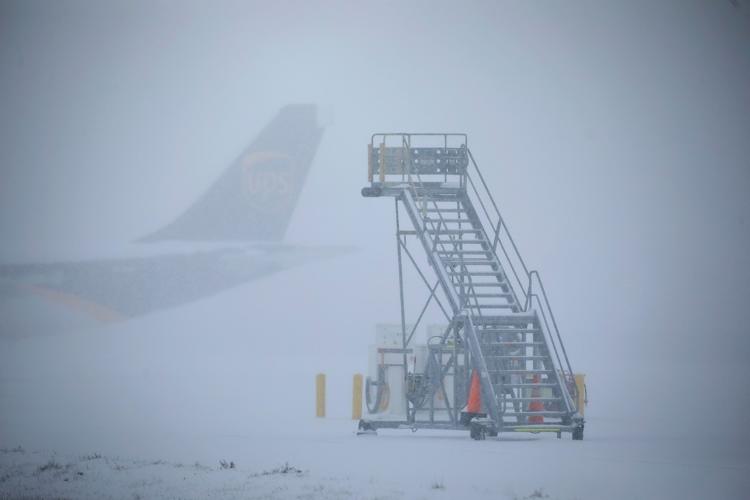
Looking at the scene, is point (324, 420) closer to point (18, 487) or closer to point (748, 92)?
point (18, 487)

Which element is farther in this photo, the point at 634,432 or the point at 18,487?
the point at 634,432

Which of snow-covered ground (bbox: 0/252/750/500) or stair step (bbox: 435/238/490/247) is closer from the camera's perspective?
snow-covered ground (bbox: 0/252/750/500)

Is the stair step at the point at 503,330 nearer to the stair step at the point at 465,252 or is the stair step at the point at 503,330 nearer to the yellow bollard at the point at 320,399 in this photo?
the stair step at the point at 465,252

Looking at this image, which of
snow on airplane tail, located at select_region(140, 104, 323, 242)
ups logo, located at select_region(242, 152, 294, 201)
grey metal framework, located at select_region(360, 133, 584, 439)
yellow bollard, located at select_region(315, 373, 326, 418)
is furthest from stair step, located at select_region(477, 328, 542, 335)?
ups logo, located at select_region(242, 152, 294, 201)

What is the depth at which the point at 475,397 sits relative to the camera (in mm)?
15531

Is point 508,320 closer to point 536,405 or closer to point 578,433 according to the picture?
point 536,405

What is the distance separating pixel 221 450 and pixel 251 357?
102ft

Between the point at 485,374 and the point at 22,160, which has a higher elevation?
the point at 22,160

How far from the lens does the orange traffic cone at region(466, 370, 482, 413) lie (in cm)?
1548

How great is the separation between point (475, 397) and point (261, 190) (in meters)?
20.0

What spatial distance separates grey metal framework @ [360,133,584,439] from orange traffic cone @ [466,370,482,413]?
9 cm

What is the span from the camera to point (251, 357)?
44.2 m

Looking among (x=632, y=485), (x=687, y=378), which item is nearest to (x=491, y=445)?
(x=632, y=485)

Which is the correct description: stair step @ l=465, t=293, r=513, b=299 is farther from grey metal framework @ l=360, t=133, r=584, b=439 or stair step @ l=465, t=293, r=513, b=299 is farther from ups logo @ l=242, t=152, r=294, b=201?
ups logo @ l=242, t=152, r=294, b=201
